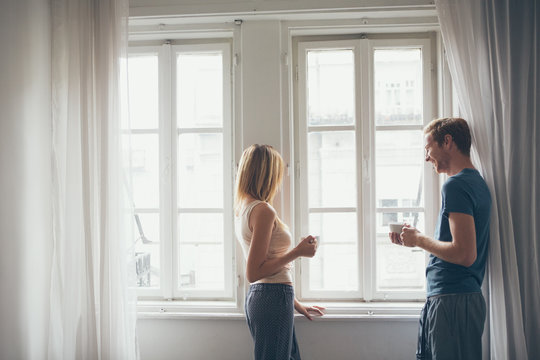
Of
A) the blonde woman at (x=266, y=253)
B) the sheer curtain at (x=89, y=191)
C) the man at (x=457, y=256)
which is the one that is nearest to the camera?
the man at (x=457, y=256)

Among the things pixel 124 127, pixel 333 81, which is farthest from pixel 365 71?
pixel 124 127

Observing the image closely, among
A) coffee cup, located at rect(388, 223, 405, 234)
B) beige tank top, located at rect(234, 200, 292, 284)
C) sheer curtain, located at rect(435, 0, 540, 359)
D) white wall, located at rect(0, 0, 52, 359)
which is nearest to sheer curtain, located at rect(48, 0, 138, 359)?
white wall, located at rect(0, 0, 52, 359)

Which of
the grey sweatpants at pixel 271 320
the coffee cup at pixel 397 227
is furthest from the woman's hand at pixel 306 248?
the coffee cup at pixel 397 227

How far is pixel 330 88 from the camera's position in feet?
7.06

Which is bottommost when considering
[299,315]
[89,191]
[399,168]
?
[299,315]

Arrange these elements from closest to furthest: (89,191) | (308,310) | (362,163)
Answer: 1. (89,191)
2. (308,310)
3. (362,163)

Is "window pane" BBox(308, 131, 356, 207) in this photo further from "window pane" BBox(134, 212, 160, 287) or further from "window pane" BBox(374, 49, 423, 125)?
"window pane" BBox(134, 212, 160, 287)

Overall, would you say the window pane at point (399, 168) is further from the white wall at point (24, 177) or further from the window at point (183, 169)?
the white wall at point (24, 177)

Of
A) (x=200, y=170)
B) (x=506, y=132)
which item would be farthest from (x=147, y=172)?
(x=506, y=132)

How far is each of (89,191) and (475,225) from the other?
1.78m

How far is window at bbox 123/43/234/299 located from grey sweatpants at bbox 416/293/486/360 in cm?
111

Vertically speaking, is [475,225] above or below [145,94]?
below

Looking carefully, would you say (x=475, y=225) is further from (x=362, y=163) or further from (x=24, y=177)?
(x=24, y=177)

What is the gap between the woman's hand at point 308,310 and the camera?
6.26ft
